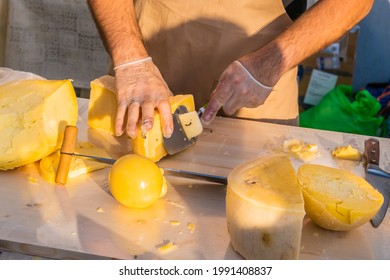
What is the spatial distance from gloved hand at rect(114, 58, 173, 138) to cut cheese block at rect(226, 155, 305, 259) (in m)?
0.35

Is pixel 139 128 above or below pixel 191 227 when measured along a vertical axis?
above

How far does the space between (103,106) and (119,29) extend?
0.27 metres

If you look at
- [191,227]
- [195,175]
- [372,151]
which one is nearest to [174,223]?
[191,227]

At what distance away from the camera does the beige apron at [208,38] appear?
1673mm

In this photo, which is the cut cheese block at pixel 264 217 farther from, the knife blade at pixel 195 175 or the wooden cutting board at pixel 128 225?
the knife blade at pixel 195 175

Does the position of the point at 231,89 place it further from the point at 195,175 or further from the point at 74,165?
the point at 74,165

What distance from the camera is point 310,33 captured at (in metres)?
1.57

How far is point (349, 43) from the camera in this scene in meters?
3.08

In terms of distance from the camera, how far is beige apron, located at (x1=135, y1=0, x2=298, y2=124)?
167 centimetres

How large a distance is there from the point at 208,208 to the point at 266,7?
0.81 metres

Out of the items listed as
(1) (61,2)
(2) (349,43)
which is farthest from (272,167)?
(2) (349,43)

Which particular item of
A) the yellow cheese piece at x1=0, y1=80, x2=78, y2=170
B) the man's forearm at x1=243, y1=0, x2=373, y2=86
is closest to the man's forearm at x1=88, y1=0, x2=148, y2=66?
the yellow cheese piece at x1=0, y1=80, x2=78, y2=170

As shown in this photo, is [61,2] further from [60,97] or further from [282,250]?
[282,250]

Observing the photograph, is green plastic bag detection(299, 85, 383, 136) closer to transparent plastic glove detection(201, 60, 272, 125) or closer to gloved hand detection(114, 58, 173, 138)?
transparent plastic glove detection(201, 60, 272, 125)
